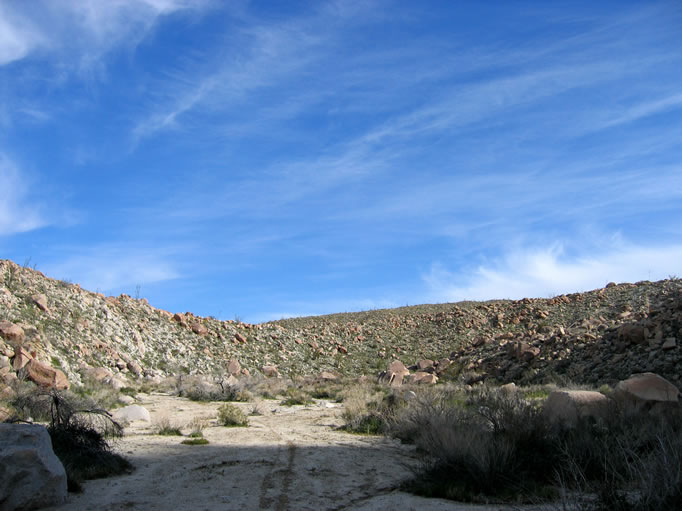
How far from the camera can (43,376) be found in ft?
54.9

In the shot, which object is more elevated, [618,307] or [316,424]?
[618,307]

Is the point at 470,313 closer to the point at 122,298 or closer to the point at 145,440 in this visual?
the point at 122,298

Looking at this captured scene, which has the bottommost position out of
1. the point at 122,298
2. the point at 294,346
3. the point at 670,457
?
the point at 670,457

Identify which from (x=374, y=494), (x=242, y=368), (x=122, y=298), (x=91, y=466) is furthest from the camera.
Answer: (x=122, y=298)

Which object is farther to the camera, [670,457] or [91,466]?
[91,466]

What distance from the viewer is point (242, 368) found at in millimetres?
30422

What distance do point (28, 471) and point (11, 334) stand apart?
1482cm

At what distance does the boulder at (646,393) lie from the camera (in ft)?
34.3

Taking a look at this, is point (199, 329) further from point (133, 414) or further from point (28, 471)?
point (28, 471)

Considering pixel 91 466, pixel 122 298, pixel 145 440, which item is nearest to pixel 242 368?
pixel 122 298

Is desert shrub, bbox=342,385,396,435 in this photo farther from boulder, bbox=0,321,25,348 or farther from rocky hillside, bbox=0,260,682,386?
boulder, bbox=0,321,25,348

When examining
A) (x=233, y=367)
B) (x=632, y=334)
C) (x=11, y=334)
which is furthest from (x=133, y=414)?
(x=632, y=334)

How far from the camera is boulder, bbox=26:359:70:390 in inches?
650

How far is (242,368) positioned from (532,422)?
23.7 meters
